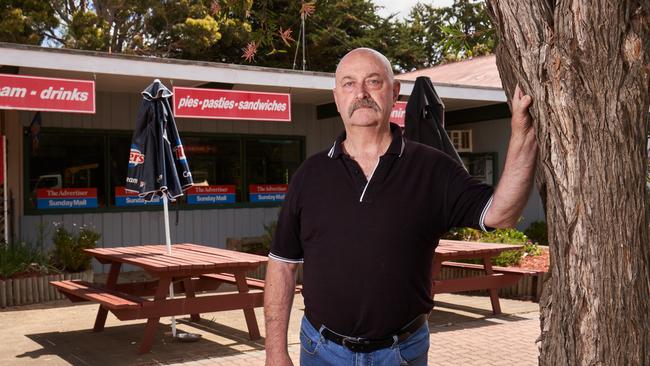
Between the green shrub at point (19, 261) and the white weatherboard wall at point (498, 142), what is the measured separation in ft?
29.0

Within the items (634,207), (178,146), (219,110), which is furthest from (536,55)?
(219,110)

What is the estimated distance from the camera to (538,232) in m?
14.4

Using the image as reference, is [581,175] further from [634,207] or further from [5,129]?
[5,129]

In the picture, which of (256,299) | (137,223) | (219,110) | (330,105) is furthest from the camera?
(330,105)

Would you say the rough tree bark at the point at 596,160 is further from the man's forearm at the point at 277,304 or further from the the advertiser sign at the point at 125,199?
the the advertiser sign at the point at 125,199

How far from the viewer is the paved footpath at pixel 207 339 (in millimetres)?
6691

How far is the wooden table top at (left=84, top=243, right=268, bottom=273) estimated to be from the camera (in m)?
6.82

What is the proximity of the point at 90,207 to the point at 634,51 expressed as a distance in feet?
36.0

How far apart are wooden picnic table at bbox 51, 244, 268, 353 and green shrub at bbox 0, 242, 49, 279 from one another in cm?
189

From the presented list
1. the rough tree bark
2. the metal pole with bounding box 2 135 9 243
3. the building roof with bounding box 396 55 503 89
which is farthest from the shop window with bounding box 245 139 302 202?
the rough tree bark

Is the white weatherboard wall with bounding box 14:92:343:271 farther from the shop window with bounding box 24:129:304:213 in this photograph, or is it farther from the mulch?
the mulch

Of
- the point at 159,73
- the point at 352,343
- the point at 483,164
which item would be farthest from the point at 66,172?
the point at 352,343

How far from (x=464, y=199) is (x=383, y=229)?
295 millimetres

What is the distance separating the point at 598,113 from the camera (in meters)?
2.19
